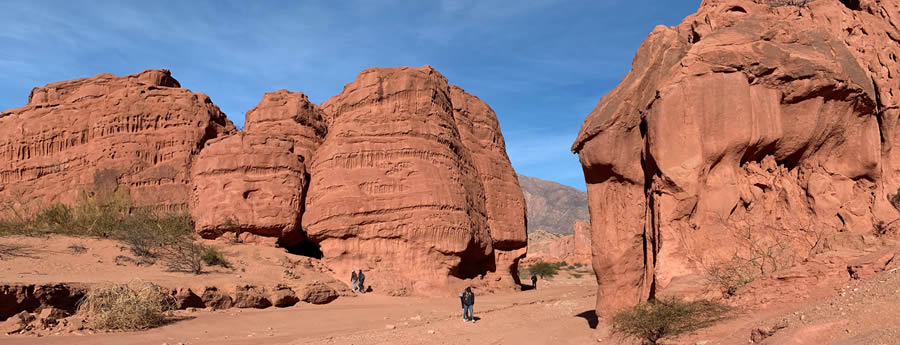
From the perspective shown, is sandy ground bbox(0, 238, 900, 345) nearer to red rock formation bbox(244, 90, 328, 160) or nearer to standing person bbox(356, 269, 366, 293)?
standing person bbox(356, 269, 366, 293)

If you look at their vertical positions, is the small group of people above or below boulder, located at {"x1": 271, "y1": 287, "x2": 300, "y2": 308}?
above

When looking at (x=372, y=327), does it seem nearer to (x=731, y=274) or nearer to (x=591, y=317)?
(x=591, y=317)

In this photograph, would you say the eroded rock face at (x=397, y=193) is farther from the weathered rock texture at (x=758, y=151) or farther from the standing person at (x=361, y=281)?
the weathered rock texture at (x=758, y=151)

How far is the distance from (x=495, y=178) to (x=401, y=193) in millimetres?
5986

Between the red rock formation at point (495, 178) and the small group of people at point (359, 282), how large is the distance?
6.29m

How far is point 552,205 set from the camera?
16438 cm

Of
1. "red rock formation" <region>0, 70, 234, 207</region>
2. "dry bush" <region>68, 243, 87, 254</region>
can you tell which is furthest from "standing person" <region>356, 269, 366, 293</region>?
"red rock formation" <region>0, 70, 234, 207</region>

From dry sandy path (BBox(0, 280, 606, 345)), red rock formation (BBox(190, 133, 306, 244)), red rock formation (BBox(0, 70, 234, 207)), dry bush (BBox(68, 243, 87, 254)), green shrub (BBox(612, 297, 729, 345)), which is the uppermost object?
red rock formation (BBox(0, 70, 234, 207))

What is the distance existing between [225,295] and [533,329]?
331 inches

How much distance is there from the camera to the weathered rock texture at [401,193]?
69.6ft

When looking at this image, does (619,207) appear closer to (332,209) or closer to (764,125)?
(764,125)

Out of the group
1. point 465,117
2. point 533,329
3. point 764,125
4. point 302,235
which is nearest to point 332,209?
point 302,235

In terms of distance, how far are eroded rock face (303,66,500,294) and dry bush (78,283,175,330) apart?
A: 27.1 ft

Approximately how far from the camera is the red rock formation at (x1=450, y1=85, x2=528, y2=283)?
2520cm
